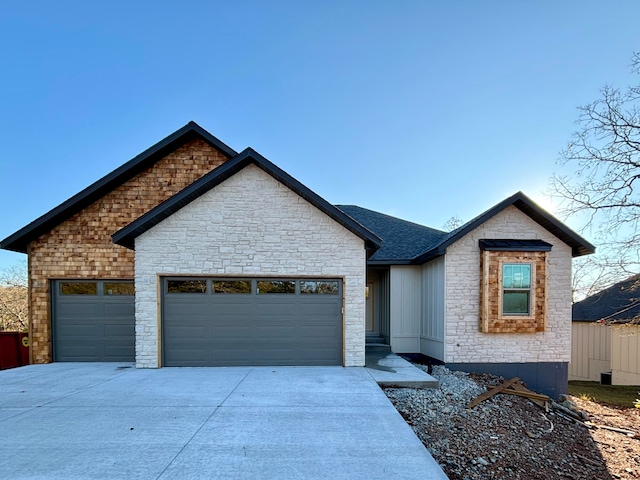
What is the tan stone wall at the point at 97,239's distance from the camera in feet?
29.1

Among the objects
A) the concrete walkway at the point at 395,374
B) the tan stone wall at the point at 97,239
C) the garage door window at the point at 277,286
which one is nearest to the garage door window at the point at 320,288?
the garage door window at the point at 277,286

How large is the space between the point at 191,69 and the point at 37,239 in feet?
26.0

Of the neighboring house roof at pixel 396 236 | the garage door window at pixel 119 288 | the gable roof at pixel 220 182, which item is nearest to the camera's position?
the gable roof at pixel 220 182

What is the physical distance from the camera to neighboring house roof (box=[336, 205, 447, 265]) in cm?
1064

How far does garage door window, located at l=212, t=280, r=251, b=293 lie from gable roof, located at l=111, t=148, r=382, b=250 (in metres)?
2.12

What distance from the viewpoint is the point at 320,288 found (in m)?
8.12

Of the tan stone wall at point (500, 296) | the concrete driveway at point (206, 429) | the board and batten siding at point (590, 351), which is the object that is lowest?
the board and batten siding at point (590, 351)

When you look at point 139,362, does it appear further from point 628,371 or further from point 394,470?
point 628,371

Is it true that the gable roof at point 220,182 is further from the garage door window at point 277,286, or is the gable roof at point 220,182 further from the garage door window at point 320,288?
the garage door window at point 277,286

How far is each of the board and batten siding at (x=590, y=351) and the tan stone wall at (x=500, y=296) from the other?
8364mm

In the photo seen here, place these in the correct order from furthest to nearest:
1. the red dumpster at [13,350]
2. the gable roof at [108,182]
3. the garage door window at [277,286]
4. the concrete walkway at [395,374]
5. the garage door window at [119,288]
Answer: the red dumpster at [13,350] → the garage door window at [119,288] → the gable roof at [108,182] → the garage door window at [277,286] → the concrete walkway at [395,374]

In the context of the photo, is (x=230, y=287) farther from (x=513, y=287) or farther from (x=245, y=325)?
(x=513, y=287)

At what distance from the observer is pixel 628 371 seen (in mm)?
13055

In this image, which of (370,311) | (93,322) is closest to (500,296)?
(370,311)
